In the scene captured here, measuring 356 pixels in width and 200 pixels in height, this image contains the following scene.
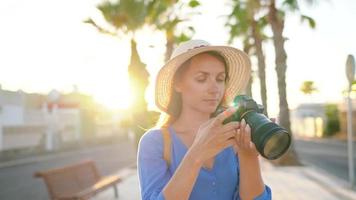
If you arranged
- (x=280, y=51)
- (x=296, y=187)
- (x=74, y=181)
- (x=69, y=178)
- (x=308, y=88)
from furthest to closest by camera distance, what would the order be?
(x=308, y=88), (x=280, y=51), (x=296, y=187), (x=74, y=181), (x=69, y=178)

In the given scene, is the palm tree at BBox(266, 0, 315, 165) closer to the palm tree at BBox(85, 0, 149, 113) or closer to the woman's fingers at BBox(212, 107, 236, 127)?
the palm tree at BBox(85, 0, 149, 113)

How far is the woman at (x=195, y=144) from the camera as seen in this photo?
198 centimetres

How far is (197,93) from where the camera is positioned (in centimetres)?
223

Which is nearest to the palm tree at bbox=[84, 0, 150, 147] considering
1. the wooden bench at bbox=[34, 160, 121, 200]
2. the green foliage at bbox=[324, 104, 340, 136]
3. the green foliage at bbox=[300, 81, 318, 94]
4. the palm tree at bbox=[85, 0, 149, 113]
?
the palm tree at bbox=[85, 0, 149, 113]

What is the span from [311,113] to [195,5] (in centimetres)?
7151

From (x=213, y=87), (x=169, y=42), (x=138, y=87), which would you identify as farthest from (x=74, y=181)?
(x=169, y=42)

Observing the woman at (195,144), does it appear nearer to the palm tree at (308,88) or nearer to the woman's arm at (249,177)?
the woman's arm at (249,177)

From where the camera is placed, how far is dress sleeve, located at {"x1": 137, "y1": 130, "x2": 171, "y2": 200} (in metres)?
2.09

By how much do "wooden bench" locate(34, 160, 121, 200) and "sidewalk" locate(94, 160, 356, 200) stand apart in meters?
0.65

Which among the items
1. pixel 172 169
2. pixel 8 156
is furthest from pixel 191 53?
pixel 8 156

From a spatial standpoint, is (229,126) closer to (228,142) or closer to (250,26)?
(228,142)

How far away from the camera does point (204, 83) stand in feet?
7.27

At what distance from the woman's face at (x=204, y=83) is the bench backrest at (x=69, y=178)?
20.1 ft

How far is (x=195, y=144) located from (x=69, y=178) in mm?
7410
